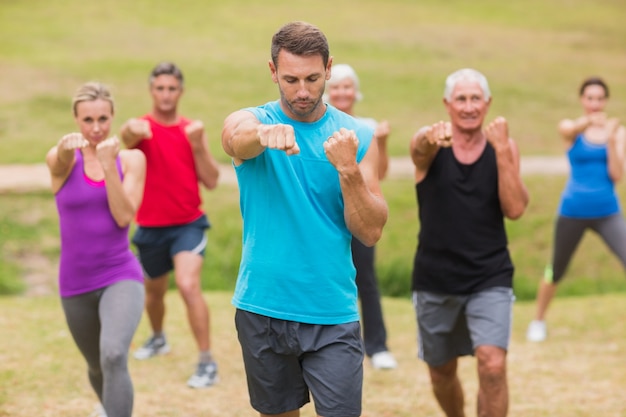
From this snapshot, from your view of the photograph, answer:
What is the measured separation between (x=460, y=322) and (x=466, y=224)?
649mm

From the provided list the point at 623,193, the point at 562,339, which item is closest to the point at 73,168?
the point at 562,339

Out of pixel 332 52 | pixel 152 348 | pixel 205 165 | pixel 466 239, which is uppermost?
pixel 332 52

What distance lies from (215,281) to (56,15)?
17982 millimetres

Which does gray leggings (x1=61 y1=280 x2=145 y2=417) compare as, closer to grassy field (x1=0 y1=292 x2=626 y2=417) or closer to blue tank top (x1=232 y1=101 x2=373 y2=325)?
grassy field (x1=0 y1=292 x2=626 y2=417)

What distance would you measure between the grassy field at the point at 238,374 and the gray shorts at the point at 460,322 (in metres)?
1.23

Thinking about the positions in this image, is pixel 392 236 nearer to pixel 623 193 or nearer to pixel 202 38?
pixel 623 193

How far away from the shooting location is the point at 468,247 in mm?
5930

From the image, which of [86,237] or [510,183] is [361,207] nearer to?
[510,183]

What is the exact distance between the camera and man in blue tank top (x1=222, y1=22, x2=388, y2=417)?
413cm

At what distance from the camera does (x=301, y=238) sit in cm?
427

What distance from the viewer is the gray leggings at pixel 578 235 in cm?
905

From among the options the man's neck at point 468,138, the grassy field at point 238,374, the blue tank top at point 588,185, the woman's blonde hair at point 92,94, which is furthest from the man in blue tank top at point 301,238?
the blue tank top at point 588,185

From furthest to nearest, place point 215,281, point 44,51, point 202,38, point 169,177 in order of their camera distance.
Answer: point 202,38, point 44,51, point 215,281, point 169,177

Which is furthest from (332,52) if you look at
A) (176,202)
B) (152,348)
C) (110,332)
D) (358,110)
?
(110,332)
